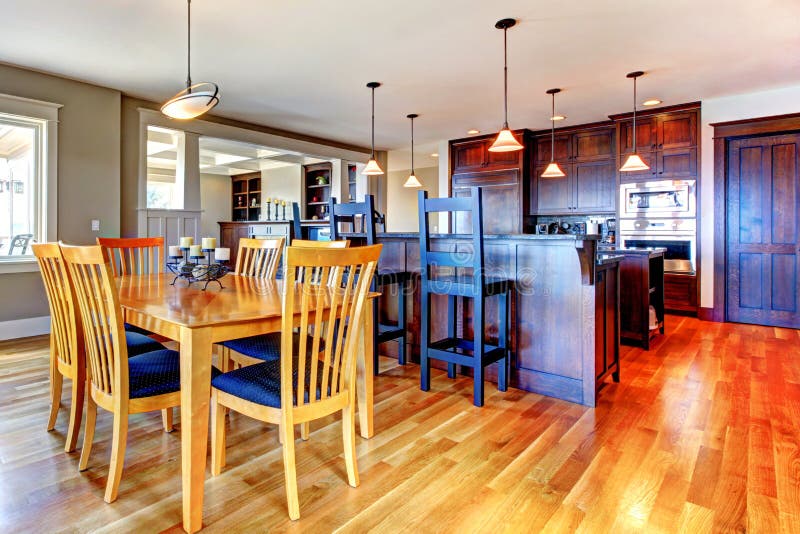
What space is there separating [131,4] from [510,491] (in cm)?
358

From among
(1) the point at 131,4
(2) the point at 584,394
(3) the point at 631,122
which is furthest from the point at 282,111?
(2) the point at 584,394

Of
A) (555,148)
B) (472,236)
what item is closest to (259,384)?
(472,236)

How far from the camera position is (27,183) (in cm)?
425

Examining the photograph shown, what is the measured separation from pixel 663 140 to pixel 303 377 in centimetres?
558

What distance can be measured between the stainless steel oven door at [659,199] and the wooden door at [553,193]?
85 centimetres

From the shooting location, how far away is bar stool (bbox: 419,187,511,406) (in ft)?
8.35

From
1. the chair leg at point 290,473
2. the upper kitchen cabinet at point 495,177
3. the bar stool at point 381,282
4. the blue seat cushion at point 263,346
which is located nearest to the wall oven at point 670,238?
the upper kitchen cabinet at point 495,177

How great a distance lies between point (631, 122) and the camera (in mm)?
5680

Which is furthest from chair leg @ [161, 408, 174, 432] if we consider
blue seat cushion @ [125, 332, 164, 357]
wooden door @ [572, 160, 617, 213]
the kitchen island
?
wooden door @ [572, 160, 617, 213]

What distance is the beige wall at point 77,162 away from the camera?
164 inches

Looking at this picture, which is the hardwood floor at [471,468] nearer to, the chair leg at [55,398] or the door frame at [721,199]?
the chair leg at [55,398]

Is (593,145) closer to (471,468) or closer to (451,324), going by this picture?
(451,324)

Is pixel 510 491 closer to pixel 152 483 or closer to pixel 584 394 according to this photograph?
pixel 584 394

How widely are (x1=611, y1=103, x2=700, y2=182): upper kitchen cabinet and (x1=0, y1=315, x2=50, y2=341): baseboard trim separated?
262 inches
